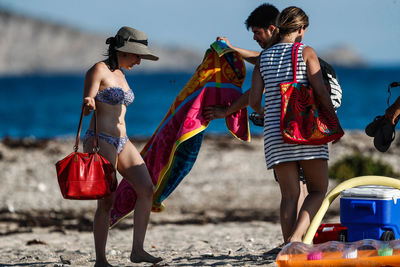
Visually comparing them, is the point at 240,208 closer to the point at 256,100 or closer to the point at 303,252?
the point at 256,100

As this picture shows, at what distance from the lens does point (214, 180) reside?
38.9 ft

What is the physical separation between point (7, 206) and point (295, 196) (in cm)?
617

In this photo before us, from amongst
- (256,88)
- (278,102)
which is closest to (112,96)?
(256,88)

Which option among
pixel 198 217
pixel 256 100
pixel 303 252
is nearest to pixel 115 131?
pixel 256 100

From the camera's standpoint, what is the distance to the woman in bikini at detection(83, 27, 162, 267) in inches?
195

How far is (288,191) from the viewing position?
471 centimetres

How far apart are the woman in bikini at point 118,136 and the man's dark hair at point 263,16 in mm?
840

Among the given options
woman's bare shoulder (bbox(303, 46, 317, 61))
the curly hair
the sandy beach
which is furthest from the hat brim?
the sandy beach

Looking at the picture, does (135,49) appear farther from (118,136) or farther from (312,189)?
(312,189)

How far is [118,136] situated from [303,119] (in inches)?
54.6

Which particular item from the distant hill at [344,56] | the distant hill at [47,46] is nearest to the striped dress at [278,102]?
the distant hill at [47,46]

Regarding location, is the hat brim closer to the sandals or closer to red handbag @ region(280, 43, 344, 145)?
red handbag @ region(280, 43, 344, 145)

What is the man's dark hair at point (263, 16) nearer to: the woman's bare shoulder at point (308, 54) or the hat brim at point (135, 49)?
the woman's bare shoulder at point (308, 54)

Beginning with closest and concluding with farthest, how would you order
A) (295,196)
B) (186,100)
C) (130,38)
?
(295,196) < (130,38) < (186,100)
